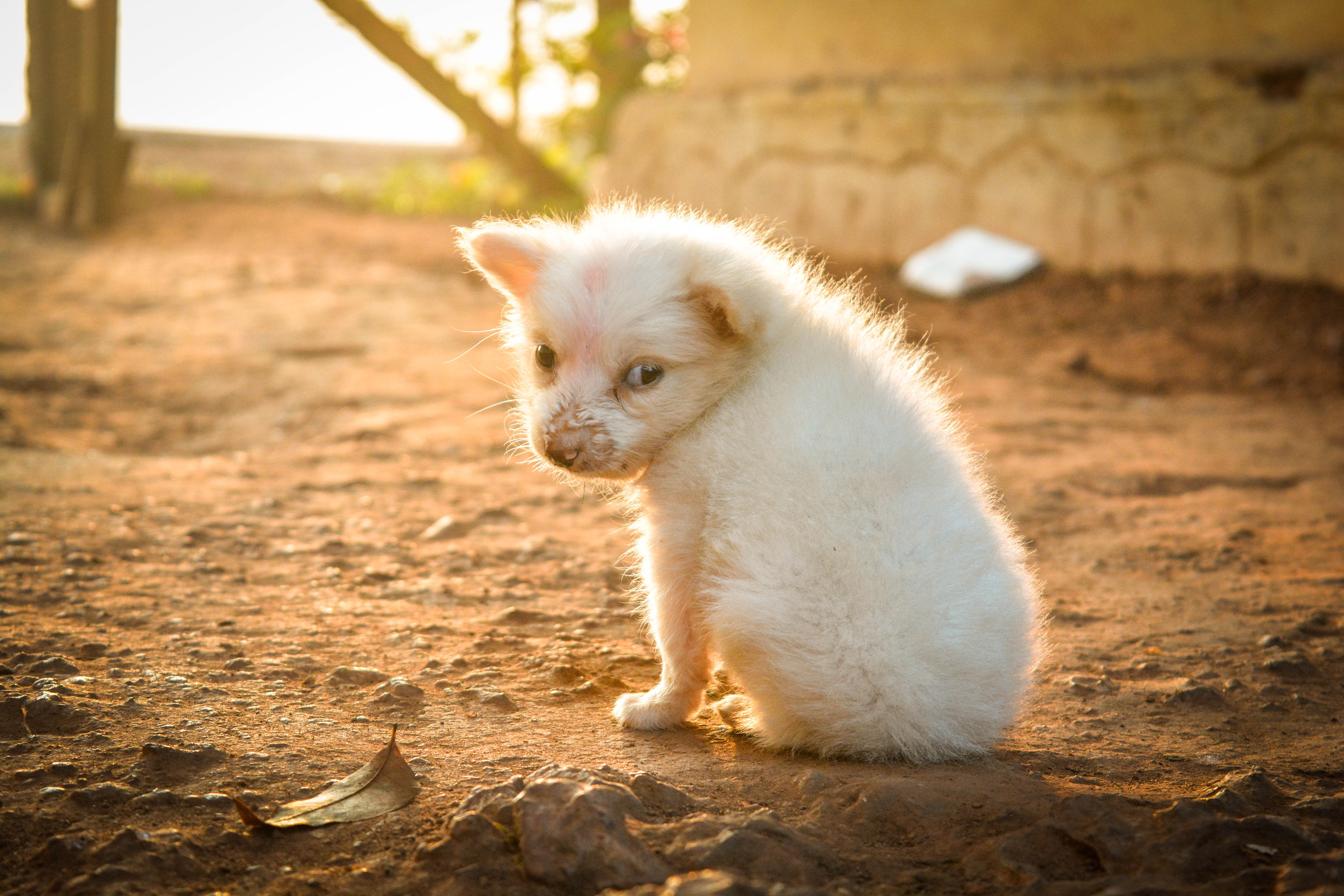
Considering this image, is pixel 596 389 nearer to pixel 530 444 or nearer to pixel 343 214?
pixel 530 444

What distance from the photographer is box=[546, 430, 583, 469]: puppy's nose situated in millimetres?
2809

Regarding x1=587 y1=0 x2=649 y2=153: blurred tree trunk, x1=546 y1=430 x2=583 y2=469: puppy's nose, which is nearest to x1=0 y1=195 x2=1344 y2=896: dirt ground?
x1=546 y1=430 x2=583 y2=469: puppy's nose

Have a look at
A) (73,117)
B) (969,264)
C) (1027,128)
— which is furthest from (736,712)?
(73,117)

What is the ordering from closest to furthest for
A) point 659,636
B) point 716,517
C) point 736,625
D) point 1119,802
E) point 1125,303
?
point 1119,802 → point 736,625 → point 716,517 → point 659,636 → point 1125,303

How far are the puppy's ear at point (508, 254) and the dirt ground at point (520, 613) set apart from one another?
1055 mm

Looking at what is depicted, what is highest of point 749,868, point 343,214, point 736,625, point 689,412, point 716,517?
point 343,214

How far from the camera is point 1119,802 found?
2.20m

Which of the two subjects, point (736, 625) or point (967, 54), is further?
point (967, 54)

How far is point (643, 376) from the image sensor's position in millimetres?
2842

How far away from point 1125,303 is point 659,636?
18.5 feet

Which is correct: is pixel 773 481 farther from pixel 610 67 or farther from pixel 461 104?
pixel 610 67

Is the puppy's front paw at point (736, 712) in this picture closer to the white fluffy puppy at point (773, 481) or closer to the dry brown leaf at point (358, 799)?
the white fluffy puppy at point (773, 481)

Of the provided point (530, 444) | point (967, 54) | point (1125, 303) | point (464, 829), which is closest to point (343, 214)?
point (967, 54)

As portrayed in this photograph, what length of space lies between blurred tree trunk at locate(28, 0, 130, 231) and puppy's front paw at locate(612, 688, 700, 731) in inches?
374
